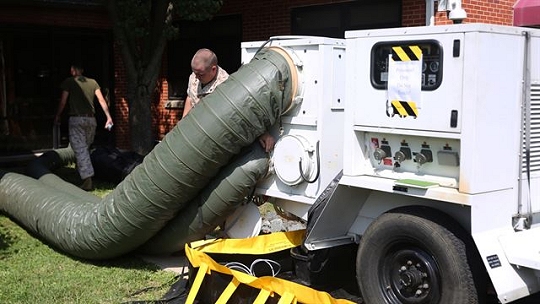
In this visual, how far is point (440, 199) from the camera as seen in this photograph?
3.74 meters

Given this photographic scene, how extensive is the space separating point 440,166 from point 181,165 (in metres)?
2.04

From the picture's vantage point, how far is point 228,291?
4449mm

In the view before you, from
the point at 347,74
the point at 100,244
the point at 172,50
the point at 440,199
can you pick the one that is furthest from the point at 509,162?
the point at 172,50

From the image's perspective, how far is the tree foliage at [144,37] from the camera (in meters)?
9.99

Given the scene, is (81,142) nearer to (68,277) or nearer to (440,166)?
(68,277)

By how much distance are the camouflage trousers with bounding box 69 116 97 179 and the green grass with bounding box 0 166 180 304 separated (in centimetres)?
281

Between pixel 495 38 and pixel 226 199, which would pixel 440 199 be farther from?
pixel 226 199

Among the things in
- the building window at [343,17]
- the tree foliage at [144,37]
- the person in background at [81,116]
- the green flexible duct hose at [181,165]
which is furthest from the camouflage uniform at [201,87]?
the building window at [343,17]

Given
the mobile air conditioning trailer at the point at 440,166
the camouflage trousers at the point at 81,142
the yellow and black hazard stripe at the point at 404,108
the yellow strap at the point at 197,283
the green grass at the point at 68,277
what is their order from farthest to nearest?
the camouflage trousers at the point at 81,142 → the green grass at the point at 68,277 → the yellow strap at the point at 197,283 → the yellow and black hazard stripe at the point at 404,108 → the mobile air conditioning trailer at the point at 440,166

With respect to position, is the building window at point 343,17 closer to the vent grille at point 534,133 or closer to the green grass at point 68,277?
the green grass at point 68,277

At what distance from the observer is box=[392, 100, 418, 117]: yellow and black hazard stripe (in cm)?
393

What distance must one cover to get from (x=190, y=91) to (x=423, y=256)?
9.18 feet

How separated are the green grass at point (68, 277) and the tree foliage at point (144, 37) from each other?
444 cm

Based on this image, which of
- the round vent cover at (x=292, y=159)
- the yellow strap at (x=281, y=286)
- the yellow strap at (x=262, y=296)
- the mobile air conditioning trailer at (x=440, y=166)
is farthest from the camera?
the round vent cover at (x=292, y=159)
